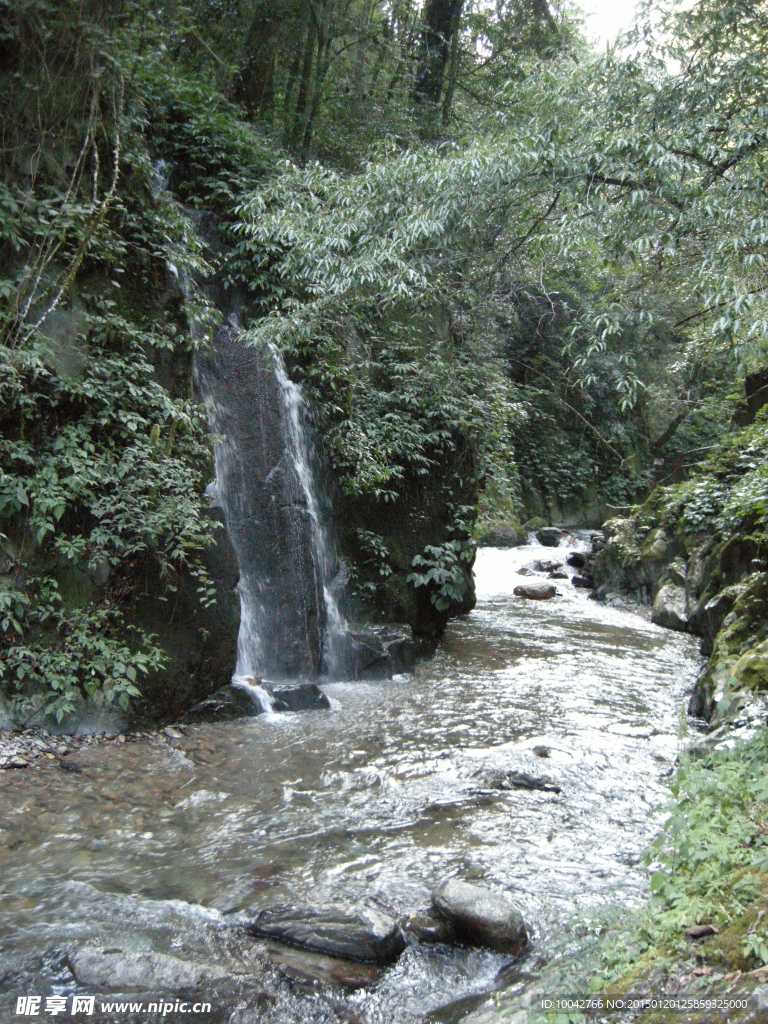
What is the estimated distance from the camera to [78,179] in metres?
7.17

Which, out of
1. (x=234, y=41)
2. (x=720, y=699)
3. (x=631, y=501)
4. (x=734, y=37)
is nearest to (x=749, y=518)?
(x=720, y=699)

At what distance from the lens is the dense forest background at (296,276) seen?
18.4 feet

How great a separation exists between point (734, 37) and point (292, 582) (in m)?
6.62

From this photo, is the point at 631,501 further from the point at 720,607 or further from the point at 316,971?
the point at 316,971

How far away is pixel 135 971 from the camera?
329 cm

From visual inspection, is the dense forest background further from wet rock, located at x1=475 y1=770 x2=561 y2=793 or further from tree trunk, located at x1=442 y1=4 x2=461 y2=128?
tree trunk, located at x1=442 y1=4 x2=461 y2=128

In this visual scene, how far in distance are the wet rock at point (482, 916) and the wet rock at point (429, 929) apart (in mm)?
34

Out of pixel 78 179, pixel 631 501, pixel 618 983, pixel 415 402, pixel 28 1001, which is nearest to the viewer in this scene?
pixel 618 983

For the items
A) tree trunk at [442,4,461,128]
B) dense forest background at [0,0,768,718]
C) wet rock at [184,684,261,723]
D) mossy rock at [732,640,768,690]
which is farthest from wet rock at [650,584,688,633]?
tree trunk at [442,4,461,128]

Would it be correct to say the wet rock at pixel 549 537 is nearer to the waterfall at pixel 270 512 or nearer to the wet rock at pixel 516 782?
the waterfall at pixel 270 512

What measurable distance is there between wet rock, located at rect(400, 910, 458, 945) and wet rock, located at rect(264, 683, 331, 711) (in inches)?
147

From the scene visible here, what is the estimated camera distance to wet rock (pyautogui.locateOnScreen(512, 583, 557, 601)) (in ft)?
48.0

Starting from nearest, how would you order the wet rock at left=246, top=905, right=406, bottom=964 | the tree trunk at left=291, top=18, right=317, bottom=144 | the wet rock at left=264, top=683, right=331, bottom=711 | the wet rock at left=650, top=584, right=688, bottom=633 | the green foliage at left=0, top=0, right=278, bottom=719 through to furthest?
the wet rock at left=246, top=905, right=406, bottom=964, the green foliage at left=0, top=0, right=278, bottom=719, the wet rock at left=264, top=683, right=331, bottom=711, the wet rock at left=650, top=584, right=688, bottom=633, the tree trunk at left=291, top=18, right=317, bottom=144

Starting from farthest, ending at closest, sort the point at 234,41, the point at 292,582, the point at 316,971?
the point at 234,41, the point at 292,582, the point at 316,971
